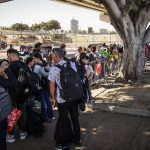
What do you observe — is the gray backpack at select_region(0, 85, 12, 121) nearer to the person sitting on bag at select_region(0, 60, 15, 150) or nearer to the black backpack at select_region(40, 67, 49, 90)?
the person sitting on bag at select_region(0, 60, 15, 150)

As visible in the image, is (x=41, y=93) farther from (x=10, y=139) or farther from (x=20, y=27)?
(x=20, y=27)

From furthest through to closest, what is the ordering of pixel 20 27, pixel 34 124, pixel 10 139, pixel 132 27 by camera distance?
pixel 20 27 < pixel 132 27 < pixel 34 124 < pixel 10 139

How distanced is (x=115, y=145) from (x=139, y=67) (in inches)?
275

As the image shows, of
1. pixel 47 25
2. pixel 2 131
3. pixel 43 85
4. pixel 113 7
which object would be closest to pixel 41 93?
pixel 43 85

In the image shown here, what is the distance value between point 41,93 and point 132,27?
5.97m

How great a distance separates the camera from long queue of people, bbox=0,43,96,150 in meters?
4.85

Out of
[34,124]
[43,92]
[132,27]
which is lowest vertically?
[34,124]

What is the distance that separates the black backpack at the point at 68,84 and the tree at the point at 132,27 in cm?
685

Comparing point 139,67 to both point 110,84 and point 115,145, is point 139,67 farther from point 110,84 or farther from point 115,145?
point 115,145

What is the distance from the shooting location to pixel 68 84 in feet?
→ 17.8

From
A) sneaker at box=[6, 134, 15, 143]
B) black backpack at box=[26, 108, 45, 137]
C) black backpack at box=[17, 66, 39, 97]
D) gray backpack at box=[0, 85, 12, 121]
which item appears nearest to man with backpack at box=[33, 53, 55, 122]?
black backpack at box=[26, 108, 45, 137]

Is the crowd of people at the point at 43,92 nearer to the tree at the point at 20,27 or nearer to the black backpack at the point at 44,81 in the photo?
the black backpack at the point at 44,81

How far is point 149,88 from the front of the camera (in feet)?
36.8

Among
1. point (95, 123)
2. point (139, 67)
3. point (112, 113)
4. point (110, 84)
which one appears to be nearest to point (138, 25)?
point (139, 67)
